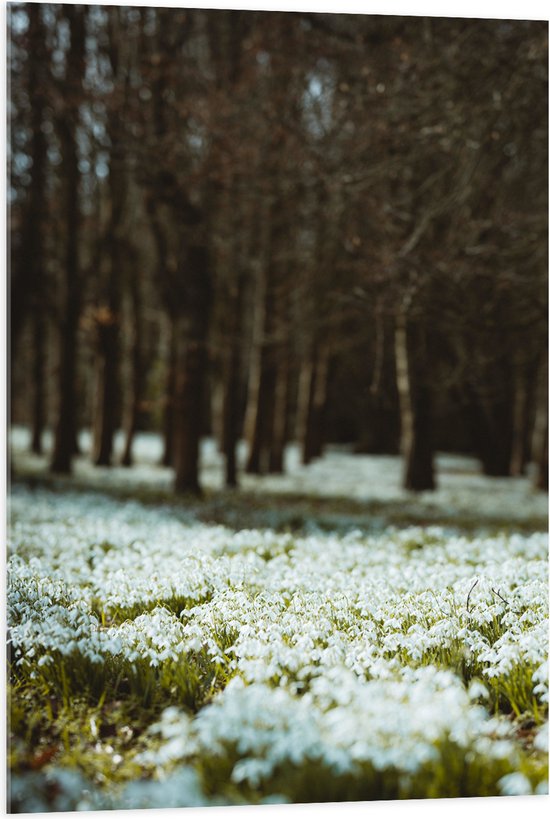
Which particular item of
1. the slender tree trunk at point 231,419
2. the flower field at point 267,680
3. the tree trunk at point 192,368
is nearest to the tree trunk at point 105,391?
the slender tree trunk at point 231,419

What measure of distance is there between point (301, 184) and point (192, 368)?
3369mm

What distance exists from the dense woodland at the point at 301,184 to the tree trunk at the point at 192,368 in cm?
3

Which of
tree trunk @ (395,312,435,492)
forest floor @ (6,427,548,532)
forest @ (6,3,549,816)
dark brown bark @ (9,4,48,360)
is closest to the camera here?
forest @ (6,3,549,816)

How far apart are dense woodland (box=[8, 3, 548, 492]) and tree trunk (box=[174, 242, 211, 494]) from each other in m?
0.03

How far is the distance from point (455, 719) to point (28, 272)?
986 cm

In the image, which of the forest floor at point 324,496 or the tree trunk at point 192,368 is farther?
the tree trunk at point 192,368

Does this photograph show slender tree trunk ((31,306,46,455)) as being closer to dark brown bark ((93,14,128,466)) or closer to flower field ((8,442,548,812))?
dark brown bark ((93,14,128,466))

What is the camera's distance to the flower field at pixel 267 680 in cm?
369

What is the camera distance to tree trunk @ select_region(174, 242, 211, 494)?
35.4 ft

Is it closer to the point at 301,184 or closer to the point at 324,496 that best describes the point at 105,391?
the point at 324,496

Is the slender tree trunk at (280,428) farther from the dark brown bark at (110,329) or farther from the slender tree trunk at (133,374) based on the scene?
the dark brown bark at (110,329)

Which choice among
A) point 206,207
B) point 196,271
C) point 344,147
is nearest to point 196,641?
point 344,147

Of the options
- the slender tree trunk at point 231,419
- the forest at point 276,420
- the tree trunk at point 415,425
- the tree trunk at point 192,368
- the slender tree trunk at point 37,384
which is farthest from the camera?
the slender tree trunk at point 37,384

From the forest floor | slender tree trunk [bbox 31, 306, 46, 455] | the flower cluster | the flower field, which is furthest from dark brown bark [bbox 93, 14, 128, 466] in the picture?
the flower field
